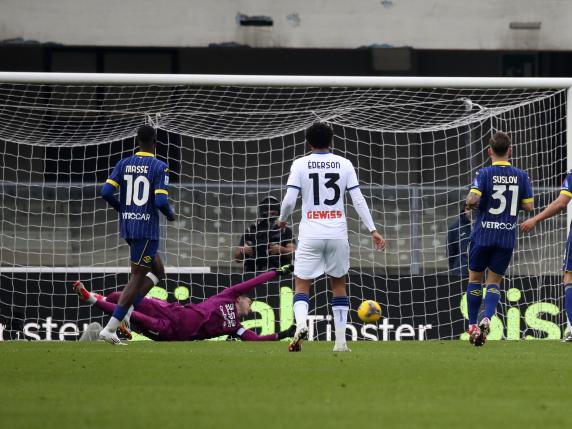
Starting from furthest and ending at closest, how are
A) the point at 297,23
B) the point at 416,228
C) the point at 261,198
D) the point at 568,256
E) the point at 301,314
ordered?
the point at 297,23 → the point at 261,198 → the point at 416,228 → the point at 568,256 → the point at 301,314

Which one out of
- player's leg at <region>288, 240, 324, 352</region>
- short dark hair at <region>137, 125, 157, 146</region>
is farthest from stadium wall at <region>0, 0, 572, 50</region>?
player's leg at <region>288, 240, 324, 352</region>

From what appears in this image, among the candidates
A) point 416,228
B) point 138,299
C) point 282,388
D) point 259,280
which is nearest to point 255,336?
point 259,280

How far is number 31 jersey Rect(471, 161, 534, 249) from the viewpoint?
1181 cm

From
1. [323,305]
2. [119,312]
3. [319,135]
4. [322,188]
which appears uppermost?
[319,135]

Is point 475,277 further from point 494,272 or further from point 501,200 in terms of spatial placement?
point 501,200

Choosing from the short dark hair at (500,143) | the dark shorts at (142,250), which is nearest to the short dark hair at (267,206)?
the dark shorts at (142,250)

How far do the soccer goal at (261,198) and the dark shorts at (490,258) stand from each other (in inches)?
112

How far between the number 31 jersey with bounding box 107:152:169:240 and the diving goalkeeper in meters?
1.56

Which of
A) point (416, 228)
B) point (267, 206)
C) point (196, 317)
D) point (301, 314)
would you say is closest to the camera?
point (301, 314)

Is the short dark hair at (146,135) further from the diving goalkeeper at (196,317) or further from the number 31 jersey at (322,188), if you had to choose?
the diving goalkeeper at (196,317)

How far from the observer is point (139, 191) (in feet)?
39.0

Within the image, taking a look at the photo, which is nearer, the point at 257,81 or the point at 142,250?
the point at 142,250

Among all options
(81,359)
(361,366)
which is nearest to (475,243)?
(361,366)

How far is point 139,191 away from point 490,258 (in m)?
3.37
